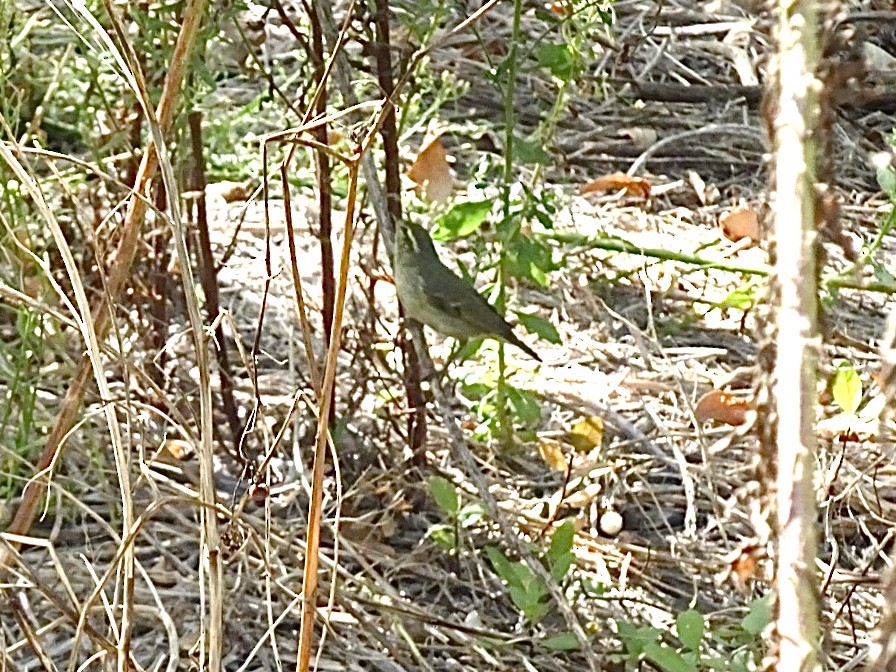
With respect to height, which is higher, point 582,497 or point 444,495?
point 444,495

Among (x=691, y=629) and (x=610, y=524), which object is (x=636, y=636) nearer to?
(x=691, y=629)

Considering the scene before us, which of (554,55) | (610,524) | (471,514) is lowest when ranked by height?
(610,524)

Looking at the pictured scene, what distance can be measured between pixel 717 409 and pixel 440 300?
801mm

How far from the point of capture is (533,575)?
229cm

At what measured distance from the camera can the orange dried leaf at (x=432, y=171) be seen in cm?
402

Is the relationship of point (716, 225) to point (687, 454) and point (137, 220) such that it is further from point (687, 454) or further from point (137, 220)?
point (137, 220)

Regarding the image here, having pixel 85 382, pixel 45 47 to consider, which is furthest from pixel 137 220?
pixel 45 47

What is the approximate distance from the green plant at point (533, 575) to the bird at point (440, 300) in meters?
0.74

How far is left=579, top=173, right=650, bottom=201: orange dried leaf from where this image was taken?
434 centimetres

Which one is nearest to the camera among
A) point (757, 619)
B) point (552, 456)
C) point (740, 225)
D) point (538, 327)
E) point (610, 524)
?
point (757, 619)

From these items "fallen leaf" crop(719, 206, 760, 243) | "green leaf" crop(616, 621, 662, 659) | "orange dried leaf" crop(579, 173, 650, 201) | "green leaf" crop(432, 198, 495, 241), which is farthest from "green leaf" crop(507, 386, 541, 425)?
"orange dried leaf" crop(579, 173, 650, 201)

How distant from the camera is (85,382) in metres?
1.71

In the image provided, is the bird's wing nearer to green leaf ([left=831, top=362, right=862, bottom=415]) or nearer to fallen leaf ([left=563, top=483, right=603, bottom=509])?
fallen leaf ([left=563, top=483, right=603, bottom=509])

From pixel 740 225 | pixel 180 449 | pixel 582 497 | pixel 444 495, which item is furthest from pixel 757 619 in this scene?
pixel 740 225
